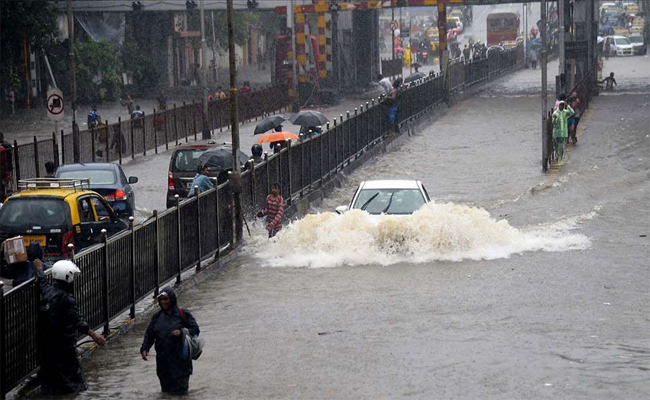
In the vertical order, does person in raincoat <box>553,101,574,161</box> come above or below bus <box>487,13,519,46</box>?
below

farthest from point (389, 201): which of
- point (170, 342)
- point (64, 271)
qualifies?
point (170, 342)

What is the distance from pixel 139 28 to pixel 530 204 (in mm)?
50581

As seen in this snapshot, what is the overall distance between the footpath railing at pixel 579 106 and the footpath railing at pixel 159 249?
533 cm

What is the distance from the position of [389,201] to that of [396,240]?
1700 millimetres

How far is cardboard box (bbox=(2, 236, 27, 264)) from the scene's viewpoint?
589 inches

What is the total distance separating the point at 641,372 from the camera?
13.6m

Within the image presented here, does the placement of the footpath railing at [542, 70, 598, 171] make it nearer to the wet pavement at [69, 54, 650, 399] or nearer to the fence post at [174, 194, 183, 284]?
the wet pavement at [69, 54, 650, 399]

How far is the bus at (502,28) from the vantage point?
114 meters

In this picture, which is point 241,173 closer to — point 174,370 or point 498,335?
point 498,335

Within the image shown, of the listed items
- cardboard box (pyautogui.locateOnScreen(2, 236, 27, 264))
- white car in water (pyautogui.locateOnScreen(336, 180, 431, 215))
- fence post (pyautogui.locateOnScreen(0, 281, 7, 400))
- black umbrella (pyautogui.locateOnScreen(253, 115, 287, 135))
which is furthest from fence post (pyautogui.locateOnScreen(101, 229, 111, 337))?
black umbrella (pyautogui.locateOnScreen(253, 115, 287, 135))

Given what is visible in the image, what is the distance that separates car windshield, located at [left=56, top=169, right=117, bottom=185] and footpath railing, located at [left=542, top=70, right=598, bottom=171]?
12970 mm

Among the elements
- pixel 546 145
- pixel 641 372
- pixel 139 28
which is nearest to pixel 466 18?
pixel 139 28

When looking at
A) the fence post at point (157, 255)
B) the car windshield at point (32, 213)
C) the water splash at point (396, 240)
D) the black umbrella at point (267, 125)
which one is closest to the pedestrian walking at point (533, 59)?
the black umbrella at point (267, 125)

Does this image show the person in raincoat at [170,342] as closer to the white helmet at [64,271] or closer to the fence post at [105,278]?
the white helmet at [64,271]
